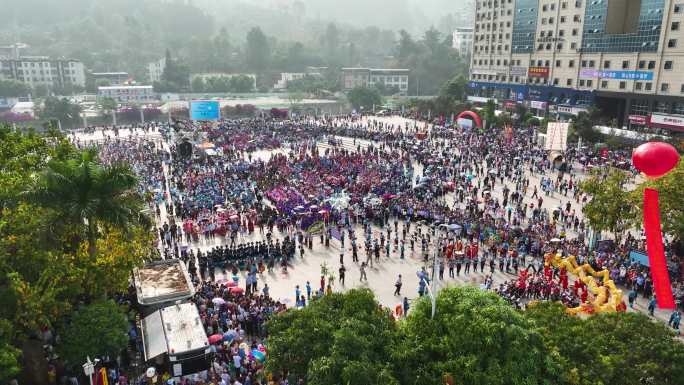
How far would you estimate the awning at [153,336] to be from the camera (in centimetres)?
1527

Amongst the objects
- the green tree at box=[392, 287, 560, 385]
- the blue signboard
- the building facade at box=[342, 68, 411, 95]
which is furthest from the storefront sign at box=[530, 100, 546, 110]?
the green tree at box=[392, 287, 560, 385]

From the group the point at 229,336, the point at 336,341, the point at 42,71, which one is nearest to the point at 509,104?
the point at 229,336

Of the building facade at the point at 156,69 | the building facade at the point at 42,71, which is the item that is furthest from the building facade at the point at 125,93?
the building facade at the point at 156,69

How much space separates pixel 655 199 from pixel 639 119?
46690 mm

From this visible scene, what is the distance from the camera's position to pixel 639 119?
54.0 meters

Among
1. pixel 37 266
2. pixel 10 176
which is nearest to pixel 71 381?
pixel 37 266

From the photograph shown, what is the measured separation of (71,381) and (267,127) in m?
49.3

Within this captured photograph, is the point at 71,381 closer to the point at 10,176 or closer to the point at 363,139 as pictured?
the point at 10,176

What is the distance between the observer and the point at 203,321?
17.1 metres

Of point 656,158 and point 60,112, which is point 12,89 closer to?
point 60,112

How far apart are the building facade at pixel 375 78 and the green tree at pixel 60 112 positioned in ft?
182

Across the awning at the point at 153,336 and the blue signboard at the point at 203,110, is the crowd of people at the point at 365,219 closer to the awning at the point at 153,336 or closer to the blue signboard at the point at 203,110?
the awning at the point at 153,336

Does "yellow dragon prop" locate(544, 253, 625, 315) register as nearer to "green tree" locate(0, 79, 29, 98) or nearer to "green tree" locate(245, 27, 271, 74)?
"green tree" locate(0, 79, 29, 98)

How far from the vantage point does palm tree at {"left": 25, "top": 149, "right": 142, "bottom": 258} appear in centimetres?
1472
